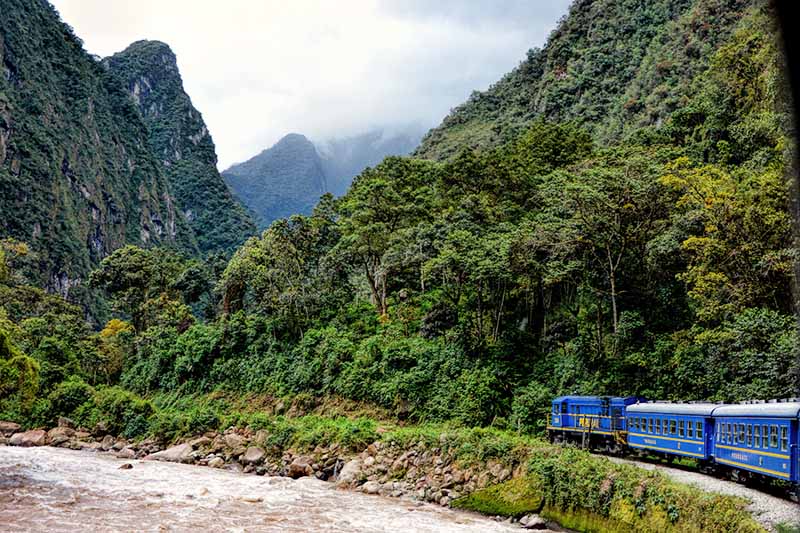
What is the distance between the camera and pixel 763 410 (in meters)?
12.8

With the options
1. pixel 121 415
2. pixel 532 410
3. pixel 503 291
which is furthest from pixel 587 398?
pixel 121 415

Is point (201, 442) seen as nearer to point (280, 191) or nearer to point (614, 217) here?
point (614, 217)

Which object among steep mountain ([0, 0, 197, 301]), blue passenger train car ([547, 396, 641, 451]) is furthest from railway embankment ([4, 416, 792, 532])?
steep mountain ([0, 0, 197, 301])

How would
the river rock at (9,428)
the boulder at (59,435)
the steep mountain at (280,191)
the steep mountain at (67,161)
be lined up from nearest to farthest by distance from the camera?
the boulder at (59,435), the river rock at (9,428), the steep mountain at (67,161), the steep mountain at (280,191)

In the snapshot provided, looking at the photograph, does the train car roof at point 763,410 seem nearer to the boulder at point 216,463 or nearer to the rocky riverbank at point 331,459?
the rocky riverbank at point 331,459

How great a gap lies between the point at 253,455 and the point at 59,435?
12095 mm

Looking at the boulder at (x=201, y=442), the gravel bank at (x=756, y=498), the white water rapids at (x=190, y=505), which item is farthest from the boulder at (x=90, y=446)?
the gravel bank at (x=756, y=498)

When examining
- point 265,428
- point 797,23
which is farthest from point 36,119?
point 797,23

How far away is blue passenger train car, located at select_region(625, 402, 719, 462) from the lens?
15297mm

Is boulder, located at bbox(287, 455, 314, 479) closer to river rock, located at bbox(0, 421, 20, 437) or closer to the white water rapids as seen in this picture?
the white water rapids

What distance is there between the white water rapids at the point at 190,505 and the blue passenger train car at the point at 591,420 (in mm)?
5878

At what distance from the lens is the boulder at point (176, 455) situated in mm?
25781

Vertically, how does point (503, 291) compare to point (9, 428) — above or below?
above

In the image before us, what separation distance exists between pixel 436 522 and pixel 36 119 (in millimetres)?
94971
